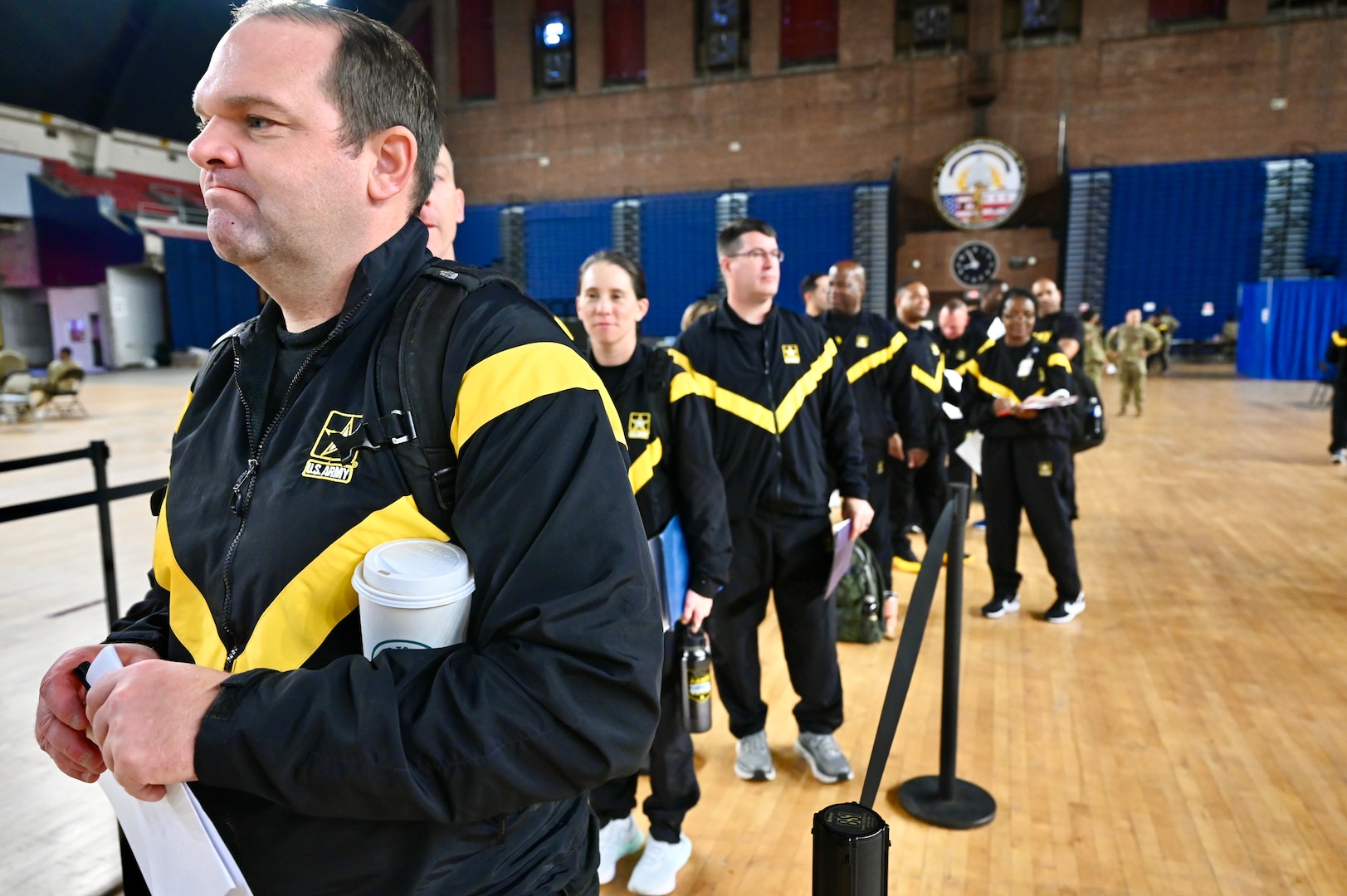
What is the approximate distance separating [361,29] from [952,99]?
688 inches

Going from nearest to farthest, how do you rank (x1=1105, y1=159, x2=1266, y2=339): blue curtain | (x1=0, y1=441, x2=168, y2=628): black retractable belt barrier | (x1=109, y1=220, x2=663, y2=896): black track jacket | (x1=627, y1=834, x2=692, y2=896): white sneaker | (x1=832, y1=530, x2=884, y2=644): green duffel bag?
(x1=109, y1=220, x2=663, y2=896): black track jacket < (x1=627, y1=834, x2=692, y2=896): white sneaker < (x1=0, y1=441, x2=168, y2=628): black retractable belt barrier < (x1=832, y1=530, x2=884, y2=644): green duffel bag < (x1=1105, y1=159, x2=1266, y2=339): blue curtain

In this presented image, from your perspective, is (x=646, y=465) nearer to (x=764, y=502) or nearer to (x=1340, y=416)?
(x=764, y=502)

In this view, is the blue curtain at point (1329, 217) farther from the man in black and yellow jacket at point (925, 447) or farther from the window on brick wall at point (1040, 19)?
the man in black and yellow jacket at point (925, 447)

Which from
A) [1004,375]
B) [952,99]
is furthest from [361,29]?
[952,99]

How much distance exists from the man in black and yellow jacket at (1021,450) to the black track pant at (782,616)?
71.8 inches

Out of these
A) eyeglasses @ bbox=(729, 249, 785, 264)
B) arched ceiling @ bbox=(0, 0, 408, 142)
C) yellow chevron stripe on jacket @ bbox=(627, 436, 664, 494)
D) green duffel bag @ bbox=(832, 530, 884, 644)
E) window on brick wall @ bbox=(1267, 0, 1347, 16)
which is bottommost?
green duffel bag @ bbox=(832, 530, 884, 644)

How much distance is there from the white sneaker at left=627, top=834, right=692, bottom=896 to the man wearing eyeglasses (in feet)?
1.82

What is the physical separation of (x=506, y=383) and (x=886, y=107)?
58.1 feet

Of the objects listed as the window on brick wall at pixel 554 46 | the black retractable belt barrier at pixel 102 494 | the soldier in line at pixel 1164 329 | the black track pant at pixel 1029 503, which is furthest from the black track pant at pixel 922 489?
the window on brick wall at pixel 554 46

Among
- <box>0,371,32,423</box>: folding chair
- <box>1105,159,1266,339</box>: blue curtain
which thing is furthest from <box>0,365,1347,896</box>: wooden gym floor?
<box>1105,159,1266,339</box>: blue curtain

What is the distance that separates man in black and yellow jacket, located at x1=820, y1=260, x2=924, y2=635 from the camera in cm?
455

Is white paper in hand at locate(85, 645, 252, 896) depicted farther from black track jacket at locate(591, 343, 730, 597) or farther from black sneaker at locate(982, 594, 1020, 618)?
black sneaker at locate(982, 594, 1020, 618)

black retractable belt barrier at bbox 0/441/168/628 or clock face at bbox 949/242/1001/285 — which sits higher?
clock face at bbox 949/242/1001/285

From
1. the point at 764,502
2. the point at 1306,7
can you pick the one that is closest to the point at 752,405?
the point at 764,502
